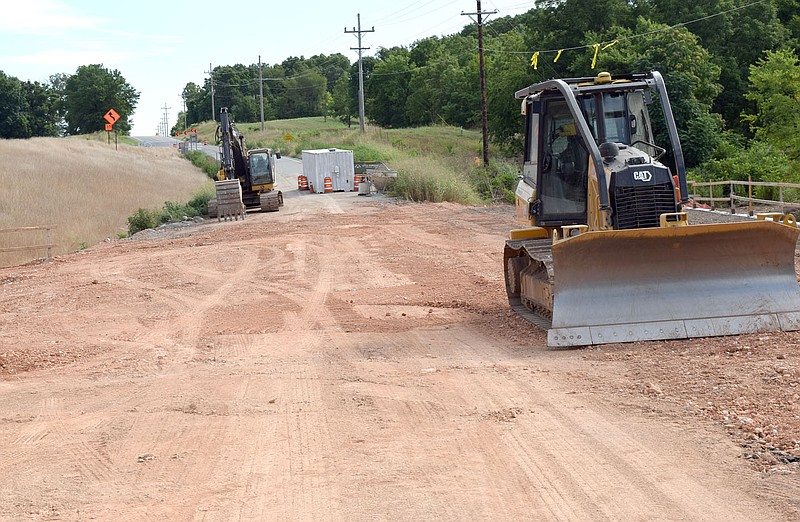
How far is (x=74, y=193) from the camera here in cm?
3638

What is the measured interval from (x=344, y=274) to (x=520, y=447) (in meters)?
11.0

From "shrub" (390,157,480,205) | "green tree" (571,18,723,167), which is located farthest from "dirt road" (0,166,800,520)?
"green tree" (571,18,723,167)

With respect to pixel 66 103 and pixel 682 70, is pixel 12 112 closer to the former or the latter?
pixel 66 103

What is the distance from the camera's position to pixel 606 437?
6438mm

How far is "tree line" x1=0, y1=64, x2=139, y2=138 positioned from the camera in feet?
357

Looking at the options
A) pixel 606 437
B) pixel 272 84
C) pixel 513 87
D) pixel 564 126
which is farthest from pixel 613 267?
pixel 272 84

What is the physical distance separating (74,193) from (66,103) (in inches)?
3404

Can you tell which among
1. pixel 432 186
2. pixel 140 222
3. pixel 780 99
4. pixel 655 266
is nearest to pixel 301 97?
pixel 780 99

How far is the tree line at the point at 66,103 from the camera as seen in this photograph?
357 feet

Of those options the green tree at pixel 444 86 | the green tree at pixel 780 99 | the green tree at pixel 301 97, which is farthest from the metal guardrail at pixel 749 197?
the green tree at pixel 301 97

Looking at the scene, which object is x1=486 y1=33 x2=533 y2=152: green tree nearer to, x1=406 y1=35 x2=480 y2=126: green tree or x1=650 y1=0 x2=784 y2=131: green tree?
x1=650 y1=0 x2=784 y2=131: green tree

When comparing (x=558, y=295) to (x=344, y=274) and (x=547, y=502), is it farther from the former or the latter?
(x=344, y=274)

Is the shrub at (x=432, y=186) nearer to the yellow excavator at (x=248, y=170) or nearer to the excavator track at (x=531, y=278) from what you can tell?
the yellow excavator at (x=248, y=170)

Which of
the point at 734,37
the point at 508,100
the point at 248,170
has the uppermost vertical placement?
the point at 734,37
